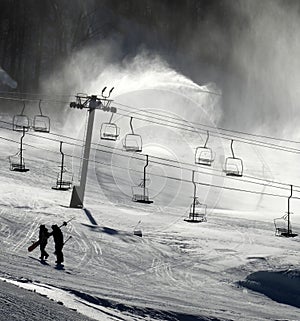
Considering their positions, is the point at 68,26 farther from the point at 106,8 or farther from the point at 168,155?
the point at 168,155

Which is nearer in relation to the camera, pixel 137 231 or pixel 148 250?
pixel 148 250

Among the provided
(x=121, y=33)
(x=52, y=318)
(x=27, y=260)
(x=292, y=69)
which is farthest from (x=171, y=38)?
(x=52, y=318)

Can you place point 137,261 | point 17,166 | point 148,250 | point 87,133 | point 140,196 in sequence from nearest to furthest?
point 137,261
point 148,250
point 140,196
point 87,133
point 17,166

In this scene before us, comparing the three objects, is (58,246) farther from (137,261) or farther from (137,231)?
(137,231)

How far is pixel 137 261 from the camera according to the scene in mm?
19875

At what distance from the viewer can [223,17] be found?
93.8 meters

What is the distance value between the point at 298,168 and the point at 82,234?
123 ft

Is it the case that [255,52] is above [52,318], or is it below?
above

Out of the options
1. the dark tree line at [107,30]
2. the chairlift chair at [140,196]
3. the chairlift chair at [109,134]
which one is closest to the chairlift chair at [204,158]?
the chairlift chair at [140,196]

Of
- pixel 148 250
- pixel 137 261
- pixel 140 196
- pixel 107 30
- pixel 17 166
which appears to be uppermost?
pixel 107 30

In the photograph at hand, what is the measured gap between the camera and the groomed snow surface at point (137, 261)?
11.6 m

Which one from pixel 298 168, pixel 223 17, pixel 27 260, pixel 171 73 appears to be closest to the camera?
pixel 27 260

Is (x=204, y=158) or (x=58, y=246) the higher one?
(x=204, y=158)

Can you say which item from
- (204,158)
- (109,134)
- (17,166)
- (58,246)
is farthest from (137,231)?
(204,158)
